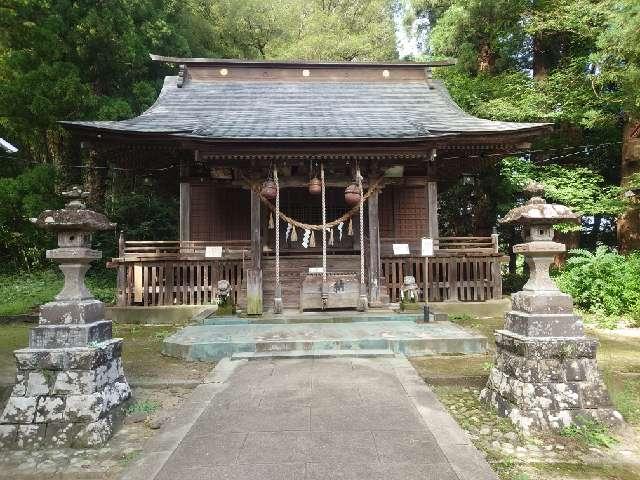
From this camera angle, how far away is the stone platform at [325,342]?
6367mm

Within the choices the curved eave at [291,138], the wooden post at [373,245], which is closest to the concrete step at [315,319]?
the wooden post at [373,245]

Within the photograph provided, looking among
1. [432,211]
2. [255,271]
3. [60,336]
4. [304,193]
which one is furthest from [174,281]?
[432,211]

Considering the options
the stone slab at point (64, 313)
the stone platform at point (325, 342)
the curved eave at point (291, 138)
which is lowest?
the stone platform at point (325, 342)

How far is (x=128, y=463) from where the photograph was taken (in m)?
3.26

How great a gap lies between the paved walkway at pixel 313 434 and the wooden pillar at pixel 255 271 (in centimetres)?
367

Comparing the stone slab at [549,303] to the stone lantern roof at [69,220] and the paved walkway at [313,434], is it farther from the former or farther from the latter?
the stone lantern roof at [69,220]

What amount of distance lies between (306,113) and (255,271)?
16.7 ft

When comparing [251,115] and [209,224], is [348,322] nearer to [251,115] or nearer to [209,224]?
[209,224]

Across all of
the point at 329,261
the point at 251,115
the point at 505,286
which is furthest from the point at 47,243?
the point at 505,286

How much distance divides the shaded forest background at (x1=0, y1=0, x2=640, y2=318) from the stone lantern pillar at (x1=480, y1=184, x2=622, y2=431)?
7888 mm

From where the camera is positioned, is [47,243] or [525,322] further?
[47,243]

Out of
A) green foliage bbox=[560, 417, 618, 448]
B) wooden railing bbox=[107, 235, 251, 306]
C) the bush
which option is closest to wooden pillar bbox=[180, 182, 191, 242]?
wooden railing bbox=[107, 235, 251, 306]

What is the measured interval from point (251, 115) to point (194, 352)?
7184 millimetres

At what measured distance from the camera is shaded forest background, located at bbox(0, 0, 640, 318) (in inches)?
474
